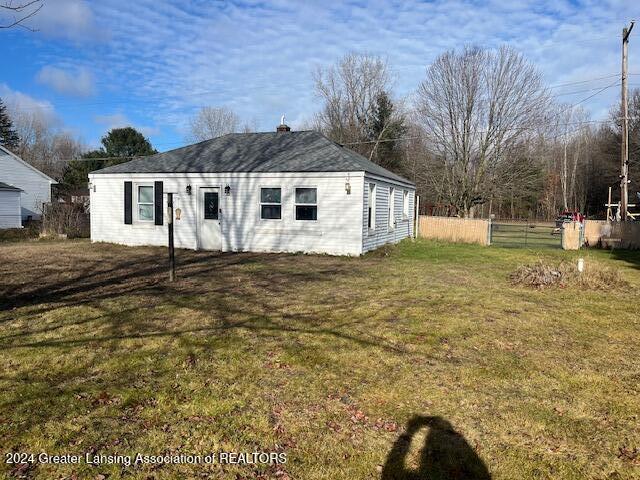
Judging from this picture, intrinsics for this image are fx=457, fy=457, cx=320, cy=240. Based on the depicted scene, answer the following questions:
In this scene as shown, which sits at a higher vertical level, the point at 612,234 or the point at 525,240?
the point at 612,234

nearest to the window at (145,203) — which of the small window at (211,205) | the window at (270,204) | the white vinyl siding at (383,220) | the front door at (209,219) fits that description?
the front door at (209,219)

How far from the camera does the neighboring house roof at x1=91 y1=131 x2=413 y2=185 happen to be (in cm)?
1441

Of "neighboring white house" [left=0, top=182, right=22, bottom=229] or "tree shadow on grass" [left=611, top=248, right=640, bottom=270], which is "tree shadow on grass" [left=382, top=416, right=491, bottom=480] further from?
"neighboring white house" [left=0, top=182, right=22, bottom=229]

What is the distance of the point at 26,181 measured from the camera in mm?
30656

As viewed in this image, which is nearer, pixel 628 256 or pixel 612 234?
pixel 628 256

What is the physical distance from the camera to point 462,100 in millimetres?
30266

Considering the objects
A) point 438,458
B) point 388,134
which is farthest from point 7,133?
point 438,458

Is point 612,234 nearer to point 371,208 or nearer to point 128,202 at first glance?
point 371,208

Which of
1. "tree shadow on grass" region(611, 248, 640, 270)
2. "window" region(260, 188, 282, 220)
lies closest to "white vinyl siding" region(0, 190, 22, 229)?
"window" region(260, 188, 282, 220)

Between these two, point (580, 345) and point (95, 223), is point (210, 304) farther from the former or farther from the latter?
point (95, 223)

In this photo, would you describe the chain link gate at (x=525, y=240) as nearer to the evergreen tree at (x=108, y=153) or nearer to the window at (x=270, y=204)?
the window at (x=270, y=204)

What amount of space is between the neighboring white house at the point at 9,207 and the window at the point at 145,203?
1456 centimetres

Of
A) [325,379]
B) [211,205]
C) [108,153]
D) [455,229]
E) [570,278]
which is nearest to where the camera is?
[325,379]

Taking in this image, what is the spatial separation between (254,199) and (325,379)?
35.8ft
